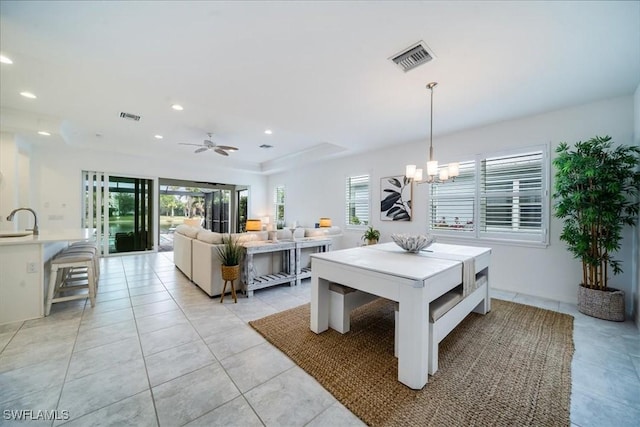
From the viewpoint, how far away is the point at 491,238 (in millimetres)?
3941

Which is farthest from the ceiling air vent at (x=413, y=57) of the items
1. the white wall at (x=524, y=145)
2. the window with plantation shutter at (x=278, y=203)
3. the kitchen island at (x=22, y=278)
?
the window with plantation shutter at (x=278, y=203)

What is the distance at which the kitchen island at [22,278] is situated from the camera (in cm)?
252

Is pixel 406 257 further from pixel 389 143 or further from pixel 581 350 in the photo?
pixel 389 143

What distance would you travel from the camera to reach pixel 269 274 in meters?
3.93

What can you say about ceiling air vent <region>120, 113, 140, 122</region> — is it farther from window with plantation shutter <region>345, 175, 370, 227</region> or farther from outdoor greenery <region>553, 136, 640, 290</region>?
outdoor greenery <region>553, 136, 640, 290</region>

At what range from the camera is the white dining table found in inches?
64.4

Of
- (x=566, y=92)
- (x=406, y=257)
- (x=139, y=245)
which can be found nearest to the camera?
(x=406, y=257)

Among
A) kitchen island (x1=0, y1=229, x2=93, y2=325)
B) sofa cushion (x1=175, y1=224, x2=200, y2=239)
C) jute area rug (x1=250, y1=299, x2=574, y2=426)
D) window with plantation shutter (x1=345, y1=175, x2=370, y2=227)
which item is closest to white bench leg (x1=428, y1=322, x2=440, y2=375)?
jute area rug (x1=250, y1=299, x2=574, y2=426)

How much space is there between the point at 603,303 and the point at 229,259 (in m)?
4.49

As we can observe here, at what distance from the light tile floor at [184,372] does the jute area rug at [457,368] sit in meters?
0.11

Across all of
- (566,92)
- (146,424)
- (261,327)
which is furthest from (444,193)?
(146,424)

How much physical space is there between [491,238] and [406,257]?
2494mm

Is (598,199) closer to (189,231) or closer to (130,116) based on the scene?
(189,231)

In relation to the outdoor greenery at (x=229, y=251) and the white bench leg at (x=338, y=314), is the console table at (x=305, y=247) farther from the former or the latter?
the white bench leg at (x=338, y=314)
